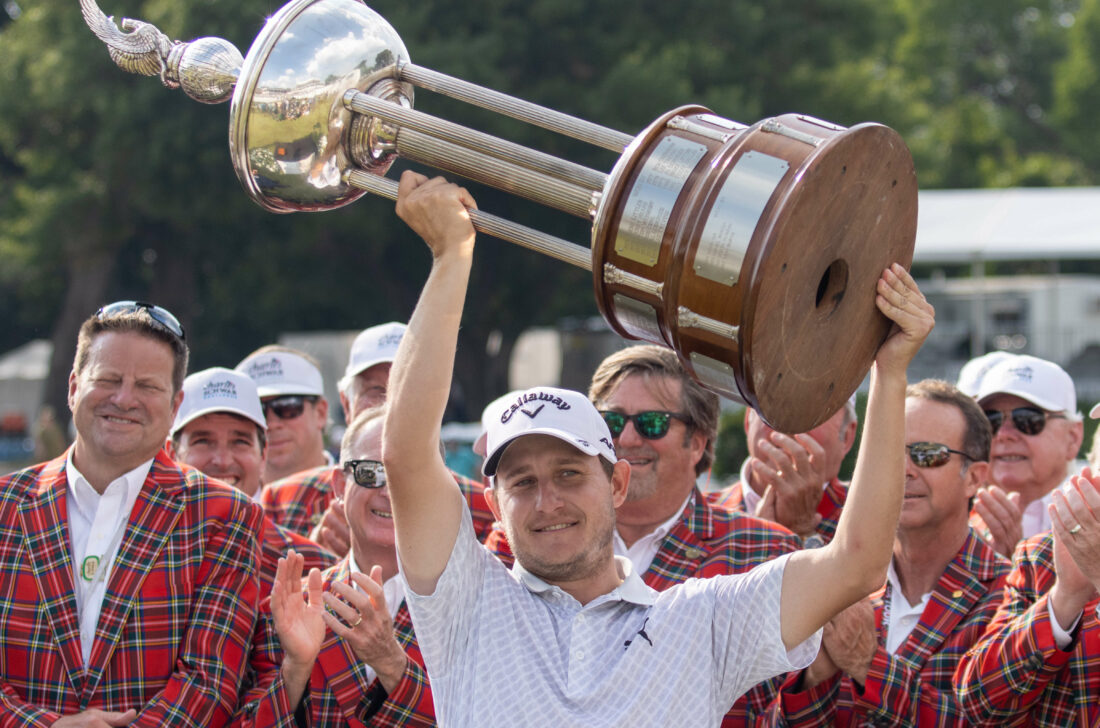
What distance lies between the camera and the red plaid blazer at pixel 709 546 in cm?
400

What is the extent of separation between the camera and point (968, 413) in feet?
14.2

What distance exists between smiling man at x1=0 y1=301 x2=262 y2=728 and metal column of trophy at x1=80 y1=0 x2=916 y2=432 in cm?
122

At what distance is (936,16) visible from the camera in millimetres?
49375

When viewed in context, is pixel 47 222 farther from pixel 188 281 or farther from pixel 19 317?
pixel 19 317

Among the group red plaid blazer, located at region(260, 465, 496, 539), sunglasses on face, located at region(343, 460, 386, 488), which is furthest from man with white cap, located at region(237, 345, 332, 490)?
sunglasses on face, located at region(343, 460, 386, 488)

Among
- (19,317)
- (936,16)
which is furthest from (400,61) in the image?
(936,16)

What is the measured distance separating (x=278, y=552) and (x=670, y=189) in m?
2.26

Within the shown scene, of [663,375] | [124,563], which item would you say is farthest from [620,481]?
[124,563]

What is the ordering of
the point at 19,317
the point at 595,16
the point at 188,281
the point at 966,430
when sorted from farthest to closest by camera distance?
the point at 19,317
the point at 188,281
the point at 595,16
the point at 966,430

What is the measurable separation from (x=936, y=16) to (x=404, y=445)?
166ft

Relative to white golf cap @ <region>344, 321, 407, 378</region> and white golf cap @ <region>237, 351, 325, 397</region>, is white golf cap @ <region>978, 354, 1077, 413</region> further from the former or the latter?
white golf cap @ <region>237, 351, 325, 397</region>

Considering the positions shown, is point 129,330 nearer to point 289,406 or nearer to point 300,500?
point 300,500

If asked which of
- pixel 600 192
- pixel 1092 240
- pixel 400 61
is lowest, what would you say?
pixel 600 192

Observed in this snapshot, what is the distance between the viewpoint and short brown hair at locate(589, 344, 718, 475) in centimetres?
442
